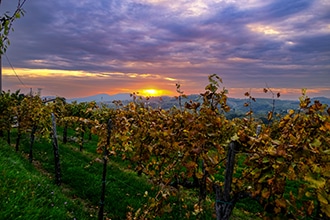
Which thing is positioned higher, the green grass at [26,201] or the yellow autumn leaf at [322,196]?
the yellow autumn leaf at [322,196]

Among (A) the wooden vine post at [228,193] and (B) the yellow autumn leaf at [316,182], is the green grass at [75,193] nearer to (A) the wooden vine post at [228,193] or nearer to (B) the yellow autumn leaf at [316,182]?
(A) the wooden vine post at [228,193]

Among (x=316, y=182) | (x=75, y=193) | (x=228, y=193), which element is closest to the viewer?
(x=316, y=182)

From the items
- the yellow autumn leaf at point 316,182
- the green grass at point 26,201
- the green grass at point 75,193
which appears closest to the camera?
the yellow autumn leaf at point 316,182

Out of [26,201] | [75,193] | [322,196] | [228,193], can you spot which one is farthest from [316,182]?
[75,193]

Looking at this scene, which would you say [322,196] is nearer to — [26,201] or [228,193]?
[228,193]

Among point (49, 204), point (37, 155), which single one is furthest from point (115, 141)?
point (37, 155)

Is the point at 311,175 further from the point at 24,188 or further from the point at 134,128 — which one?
the point at 24,188

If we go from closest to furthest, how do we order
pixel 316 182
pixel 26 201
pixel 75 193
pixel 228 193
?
pixel 316 182, pixel 228 193, pixel 26 201, pixel 75 193

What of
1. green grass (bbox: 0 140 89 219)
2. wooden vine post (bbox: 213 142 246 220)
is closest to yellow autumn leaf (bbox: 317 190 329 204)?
wooden vine post (bbox: 213 142 246 220)

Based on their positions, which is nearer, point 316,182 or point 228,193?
point 316,182

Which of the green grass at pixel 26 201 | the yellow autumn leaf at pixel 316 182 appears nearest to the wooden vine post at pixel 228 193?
the yellow autumn leaf at pixel 316 182

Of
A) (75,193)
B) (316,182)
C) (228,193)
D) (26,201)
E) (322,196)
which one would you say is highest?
(316,182)

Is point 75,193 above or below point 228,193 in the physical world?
below

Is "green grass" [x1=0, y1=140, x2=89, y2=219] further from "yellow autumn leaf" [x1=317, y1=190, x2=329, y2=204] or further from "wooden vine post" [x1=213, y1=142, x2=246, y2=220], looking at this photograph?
"yellow autumn leaf" [x1=317, y1=190, x2=329, y2=204]
